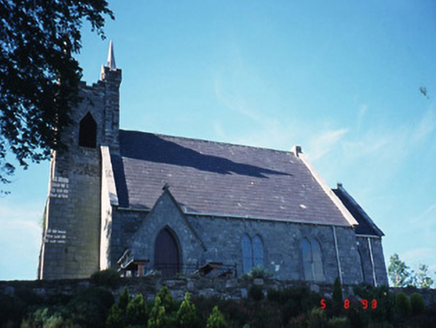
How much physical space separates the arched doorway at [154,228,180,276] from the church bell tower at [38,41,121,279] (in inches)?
160

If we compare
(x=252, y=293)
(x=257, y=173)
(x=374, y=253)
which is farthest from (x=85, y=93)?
(x=374, y=253)

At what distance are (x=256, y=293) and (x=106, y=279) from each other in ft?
17.5

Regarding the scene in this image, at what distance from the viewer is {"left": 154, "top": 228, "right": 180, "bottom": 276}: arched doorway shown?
2336 cm

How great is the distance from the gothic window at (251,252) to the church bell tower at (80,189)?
7863 mm

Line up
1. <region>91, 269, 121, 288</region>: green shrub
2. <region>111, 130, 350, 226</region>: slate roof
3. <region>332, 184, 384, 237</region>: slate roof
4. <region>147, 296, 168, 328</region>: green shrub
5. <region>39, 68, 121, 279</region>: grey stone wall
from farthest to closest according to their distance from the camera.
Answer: <region>332, 184, 384, 237</region>: slate roof
<region>111, 130, 350, 226</region>: slate roof
<region>39, 68, 121, 279</region>: grey stone wall
<region>91, 269, 121, 288</region>: green shrub
<region>147, 296, 168, 328</region>: green shrub

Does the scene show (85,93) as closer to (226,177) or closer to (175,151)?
(175,151)

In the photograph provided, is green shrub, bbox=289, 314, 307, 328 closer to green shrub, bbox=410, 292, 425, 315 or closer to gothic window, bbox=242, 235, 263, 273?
green shrub, bbox=410, 292, 425, 315

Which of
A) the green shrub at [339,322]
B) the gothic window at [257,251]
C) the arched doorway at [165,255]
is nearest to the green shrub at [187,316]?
the green shrub at [339,322]

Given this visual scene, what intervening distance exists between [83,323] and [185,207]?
1336 cm

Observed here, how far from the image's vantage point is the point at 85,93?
30.3 meters

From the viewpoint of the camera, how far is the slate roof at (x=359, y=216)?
31.2 m

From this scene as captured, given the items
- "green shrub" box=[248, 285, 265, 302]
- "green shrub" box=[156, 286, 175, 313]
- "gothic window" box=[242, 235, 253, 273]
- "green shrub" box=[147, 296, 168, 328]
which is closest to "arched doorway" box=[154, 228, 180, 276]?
"gothic window" box=[242, 235, 253, 273]

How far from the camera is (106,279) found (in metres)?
15.6
